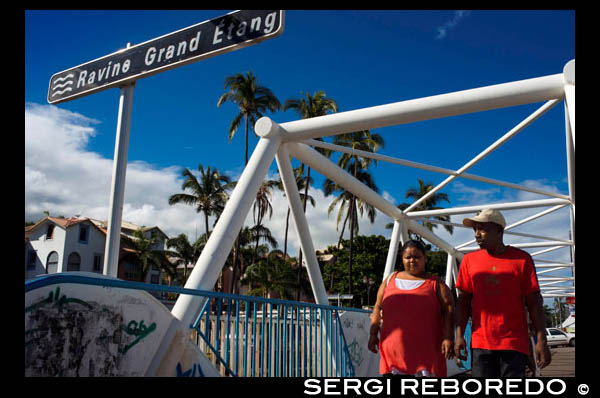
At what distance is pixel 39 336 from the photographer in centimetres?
278

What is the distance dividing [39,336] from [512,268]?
3014mm

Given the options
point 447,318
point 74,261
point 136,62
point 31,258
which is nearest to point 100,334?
point 136,62

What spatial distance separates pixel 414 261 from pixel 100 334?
2.34 metres

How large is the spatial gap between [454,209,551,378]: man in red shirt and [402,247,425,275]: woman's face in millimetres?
409

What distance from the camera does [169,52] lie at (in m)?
4.05

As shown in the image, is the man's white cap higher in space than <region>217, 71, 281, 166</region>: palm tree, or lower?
lower

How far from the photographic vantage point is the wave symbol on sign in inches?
174

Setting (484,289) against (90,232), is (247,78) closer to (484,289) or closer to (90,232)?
(90,232)

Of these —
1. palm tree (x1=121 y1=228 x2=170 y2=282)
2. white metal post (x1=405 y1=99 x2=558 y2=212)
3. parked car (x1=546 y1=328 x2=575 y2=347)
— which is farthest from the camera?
palm tree (x1=121 y1=228 x2=170 y2=282)

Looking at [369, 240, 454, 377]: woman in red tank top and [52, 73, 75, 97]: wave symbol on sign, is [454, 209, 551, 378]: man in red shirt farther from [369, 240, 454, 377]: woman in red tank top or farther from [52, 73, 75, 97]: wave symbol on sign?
[52, 73, 75, 97]: wave symbol on sign

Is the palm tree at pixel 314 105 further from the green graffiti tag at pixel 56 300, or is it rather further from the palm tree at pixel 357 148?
the green graffiti tag at pixel 56 300

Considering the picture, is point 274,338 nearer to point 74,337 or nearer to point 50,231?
point 74,337

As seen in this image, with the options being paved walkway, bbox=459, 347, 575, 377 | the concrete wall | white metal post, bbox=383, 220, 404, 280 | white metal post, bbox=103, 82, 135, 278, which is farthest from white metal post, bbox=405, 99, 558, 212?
the concrete wall
